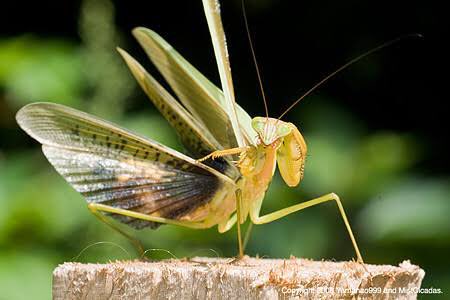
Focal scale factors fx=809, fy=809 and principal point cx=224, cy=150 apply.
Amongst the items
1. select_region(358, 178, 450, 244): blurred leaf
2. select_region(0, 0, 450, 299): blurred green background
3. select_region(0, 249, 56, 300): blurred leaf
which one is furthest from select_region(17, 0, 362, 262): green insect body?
select_region(358, 178, 450, 244): blurred leaf

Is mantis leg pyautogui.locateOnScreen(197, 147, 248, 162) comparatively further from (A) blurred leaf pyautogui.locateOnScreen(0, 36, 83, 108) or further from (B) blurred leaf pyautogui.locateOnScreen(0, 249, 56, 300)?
(A) blurred leaf pyautogui.locateOnScreen(0, 36, 83, 108)

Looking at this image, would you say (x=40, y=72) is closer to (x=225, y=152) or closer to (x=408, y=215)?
(x=408, y=215)

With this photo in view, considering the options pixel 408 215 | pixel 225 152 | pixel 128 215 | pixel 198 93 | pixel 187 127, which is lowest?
pixel 128 215

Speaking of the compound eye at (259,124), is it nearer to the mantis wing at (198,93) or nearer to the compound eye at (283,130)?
the compound eye at (283,130)

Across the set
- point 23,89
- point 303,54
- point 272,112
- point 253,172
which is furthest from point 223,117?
point 303,54

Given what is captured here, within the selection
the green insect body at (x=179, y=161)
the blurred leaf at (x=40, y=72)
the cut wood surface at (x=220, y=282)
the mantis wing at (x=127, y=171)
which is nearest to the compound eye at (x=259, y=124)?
the green insect body at (x=179, y=161)

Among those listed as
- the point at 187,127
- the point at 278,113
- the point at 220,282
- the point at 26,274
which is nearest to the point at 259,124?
the point at 187,127
